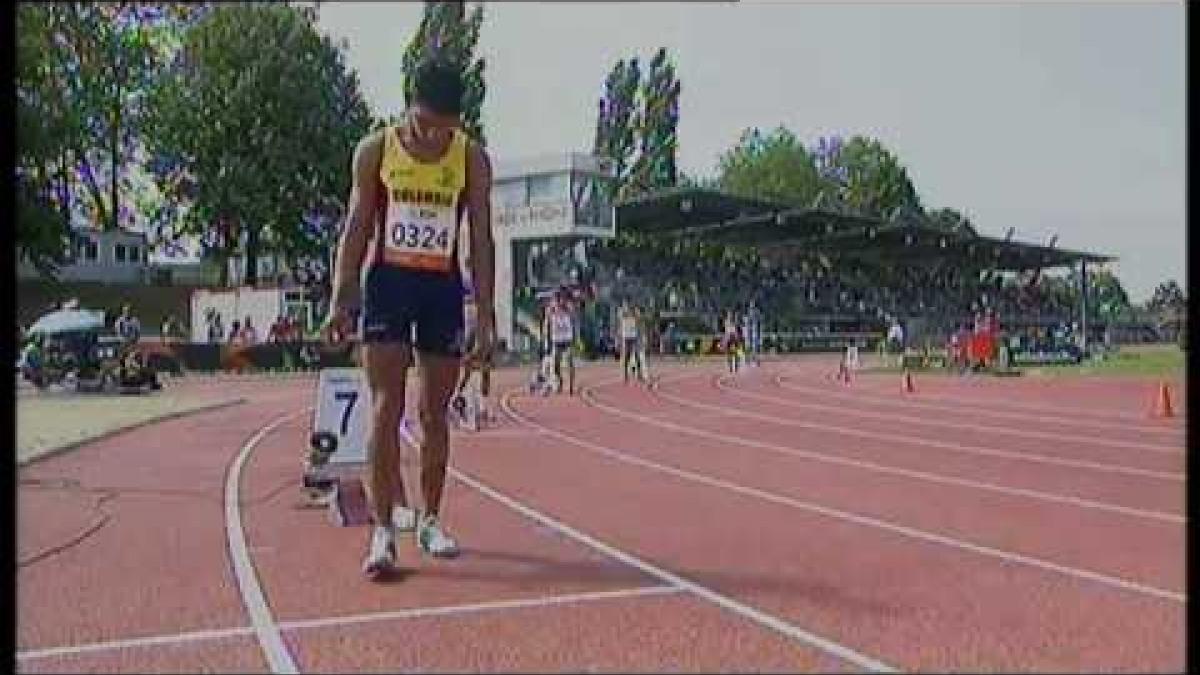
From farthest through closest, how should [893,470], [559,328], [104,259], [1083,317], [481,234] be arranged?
[1083,317], [559,328], [104,259], [893,470], [481,234]

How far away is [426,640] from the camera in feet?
12.6

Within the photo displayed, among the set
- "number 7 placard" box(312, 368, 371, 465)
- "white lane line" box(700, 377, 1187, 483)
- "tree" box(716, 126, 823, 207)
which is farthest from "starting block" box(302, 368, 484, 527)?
"tree" box(716, 126, 823, 207)

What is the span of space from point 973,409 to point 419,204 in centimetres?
1176

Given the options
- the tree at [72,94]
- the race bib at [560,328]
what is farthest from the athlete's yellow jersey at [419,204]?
the race bib at [560,328]

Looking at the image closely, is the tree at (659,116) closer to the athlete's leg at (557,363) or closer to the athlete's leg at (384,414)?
the athlete's leg at (384,414)

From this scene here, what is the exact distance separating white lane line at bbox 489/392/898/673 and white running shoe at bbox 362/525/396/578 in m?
0.88

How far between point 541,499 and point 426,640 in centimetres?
307

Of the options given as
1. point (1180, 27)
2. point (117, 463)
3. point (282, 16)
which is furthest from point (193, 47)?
point (117, 463)

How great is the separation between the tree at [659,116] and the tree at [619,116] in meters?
0.05

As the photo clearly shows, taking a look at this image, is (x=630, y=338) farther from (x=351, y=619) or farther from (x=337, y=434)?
(x=351, y=619)

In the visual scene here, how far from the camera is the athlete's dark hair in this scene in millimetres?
4500

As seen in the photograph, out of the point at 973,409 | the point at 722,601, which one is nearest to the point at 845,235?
the point at 973,409

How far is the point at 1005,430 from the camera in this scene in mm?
12094

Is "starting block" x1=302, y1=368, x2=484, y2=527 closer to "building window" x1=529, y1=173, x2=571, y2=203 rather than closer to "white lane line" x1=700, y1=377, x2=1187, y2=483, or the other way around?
"building window" x1=529, y1=173, x2=571, y2=203
